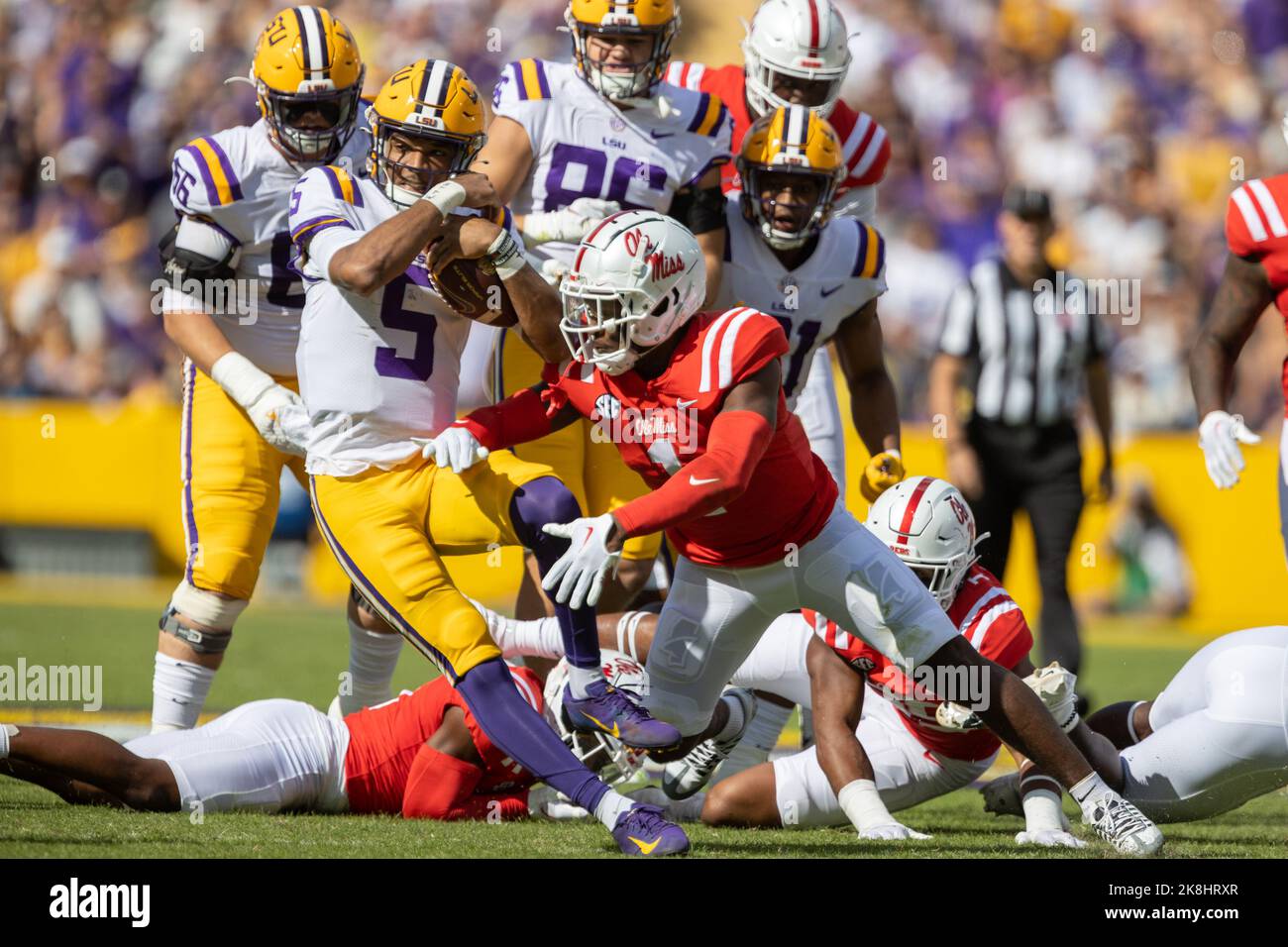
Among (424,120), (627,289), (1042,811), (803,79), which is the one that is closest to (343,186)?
(424,120)

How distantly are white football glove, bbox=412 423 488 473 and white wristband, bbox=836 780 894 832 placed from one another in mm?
1258

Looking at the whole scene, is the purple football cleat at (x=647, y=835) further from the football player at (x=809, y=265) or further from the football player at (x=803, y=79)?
the football player at (x=803, y=79)

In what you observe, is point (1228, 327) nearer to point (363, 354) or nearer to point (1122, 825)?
point (1122, 825)

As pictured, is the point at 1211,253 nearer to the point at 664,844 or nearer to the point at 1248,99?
the point at 1248,99

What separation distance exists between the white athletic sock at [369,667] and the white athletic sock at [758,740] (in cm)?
109

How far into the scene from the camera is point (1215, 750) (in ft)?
15.4

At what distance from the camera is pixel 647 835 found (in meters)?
4.02

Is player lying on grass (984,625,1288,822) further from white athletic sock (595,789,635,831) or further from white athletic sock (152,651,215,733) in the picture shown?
white athletic sock (152,651,215,733)

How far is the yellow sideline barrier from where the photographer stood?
10.6 metres

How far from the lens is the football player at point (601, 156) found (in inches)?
214

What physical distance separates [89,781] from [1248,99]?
33.2 feet

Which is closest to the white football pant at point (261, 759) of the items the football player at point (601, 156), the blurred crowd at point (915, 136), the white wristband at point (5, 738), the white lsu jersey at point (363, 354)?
the white wristband at point (5, 738)

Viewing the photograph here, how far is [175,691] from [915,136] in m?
8.31

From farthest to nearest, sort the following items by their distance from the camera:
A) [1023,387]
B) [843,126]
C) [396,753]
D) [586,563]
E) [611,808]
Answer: [1023,387] → [843,126] → [396,753] → [611,808] → [586,563]
